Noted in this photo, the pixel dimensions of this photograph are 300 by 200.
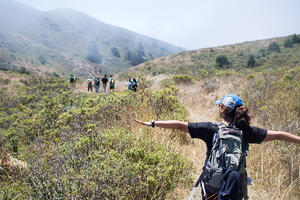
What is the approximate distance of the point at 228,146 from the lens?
156 cm

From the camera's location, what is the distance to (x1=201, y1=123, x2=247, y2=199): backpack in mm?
1534

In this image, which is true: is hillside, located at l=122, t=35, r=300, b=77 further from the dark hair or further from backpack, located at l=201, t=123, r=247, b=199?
backpack, located at l=201, t=123, r=247, b=199

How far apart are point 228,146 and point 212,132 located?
293mm

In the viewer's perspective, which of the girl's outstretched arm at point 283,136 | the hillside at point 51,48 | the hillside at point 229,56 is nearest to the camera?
the girl's outstretched arm at point 283,136

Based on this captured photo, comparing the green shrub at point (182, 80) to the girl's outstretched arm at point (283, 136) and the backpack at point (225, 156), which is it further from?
the backpack at point (225, 156)

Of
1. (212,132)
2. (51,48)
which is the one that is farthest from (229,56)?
(51,48)

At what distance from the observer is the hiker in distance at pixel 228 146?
1.49 meters

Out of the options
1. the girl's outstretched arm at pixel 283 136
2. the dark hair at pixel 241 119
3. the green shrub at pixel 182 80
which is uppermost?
the green shrub at pixel 182 80

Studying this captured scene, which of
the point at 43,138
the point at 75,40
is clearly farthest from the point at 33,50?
the point at 43,138

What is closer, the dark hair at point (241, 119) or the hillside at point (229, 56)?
the dark hair at point (241, 119)

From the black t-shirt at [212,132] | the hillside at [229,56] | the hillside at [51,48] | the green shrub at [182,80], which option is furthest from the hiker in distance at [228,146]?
the hillside at [51,48]

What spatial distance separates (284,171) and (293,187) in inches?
12.1

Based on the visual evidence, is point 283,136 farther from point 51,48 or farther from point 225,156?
point 51,48

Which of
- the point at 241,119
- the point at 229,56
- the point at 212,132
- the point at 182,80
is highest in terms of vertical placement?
the point at 229,56
